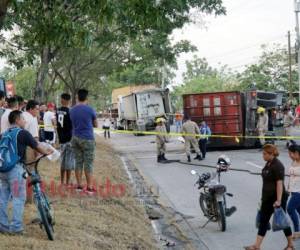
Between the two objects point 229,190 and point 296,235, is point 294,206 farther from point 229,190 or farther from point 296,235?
point 229,190

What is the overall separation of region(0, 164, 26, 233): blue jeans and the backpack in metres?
0.08

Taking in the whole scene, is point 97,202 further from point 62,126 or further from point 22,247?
point 22,247

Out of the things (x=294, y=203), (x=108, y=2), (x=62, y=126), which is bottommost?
(x=294, y=203)

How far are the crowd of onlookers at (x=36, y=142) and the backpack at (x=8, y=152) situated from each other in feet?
0.08

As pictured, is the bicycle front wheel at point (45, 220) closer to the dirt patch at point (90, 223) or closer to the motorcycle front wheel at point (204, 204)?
the dirt patch at point (90, 223)

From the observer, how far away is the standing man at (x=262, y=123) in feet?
80.7

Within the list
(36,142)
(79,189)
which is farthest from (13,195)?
(79,189)

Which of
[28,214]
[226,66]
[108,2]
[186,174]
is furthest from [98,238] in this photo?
[226,66]

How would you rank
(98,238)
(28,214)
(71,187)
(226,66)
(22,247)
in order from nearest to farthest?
(22,247), (98,238), (28,214), (71,187), (226,66)

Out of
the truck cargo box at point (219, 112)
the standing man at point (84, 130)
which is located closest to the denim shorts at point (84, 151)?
the standing man at point (84, 130)

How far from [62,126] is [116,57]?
27.9 metres

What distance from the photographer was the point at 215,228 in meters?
10.4

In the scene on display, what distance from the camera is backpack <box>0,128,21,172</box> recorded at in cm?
723

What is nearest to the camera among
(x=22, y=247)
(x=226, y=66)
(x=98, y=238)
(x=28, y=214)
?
(x=22, y=247)
